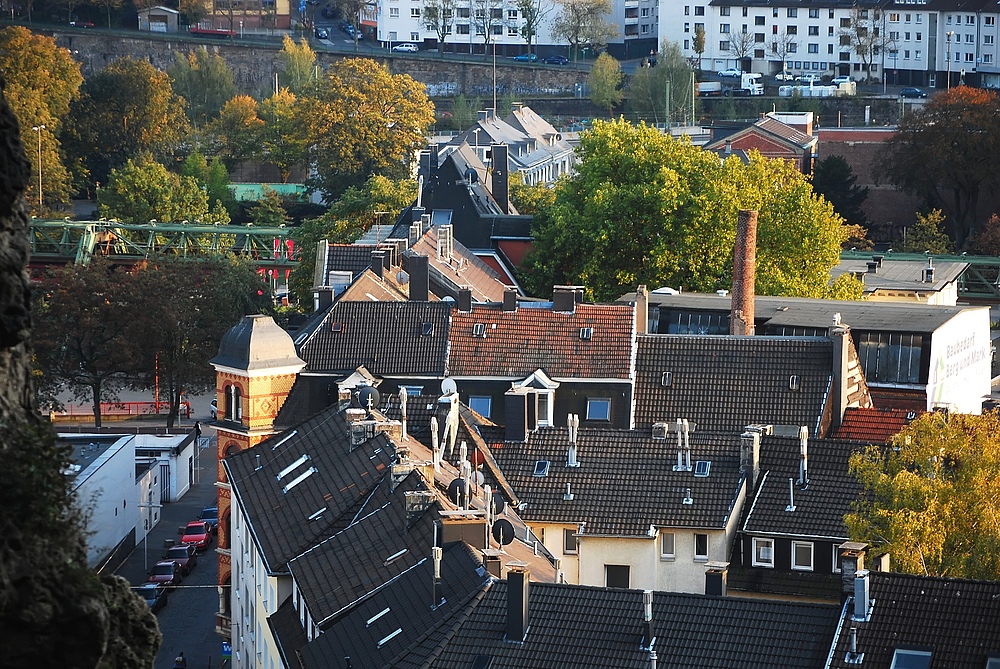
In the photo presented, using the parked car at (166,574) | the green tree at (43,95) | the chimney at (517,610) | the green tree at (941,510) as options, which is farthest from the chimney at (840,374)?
the green tree at (43,95)

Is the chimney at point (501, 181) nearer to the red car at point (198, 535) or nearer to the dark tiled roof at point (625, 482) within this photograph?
the red car at point (198, 535)

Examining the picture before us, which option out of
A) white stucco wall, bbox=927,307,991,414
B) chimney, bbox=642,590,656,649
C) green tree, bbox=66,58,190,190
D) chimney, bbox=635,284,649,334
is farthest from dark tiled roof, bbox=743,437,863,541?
green tree, bbox=66,58,190,190

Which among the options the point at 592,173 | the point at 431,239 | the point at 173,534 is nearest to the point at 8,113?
the point at 173,534

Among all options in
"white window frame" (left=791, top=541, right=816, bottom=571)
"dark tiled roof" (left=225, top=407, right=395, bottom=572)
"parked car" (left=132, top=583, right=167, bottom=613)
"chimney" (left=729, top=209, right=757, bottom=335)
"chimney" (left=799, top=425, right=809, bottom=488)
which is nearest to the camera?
"dark tiled roof" (left=225, top=407, right=395, bottom=572)

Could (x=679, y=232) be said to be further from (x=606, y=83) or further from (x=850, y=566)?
(x=606, y=83)

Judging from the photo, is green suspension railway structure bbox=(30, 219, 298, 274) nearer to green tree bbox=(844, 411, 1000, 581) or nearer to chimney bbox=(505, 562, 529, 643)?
green tree bbox=(844, 411, 1000, 581)

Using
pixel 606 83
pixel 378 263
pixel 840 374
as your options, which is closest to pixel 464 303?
pixel 378 263

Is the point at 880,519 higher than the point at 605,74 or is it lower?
lower

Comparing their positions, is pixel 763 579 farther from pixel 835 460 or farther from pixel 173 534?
pixel 173 534

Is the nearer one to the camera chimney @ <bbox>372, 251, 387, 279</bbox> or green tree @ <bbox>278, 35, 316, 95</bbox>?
chimney @ <bbox>372, 251, 387, 279</bbox>
